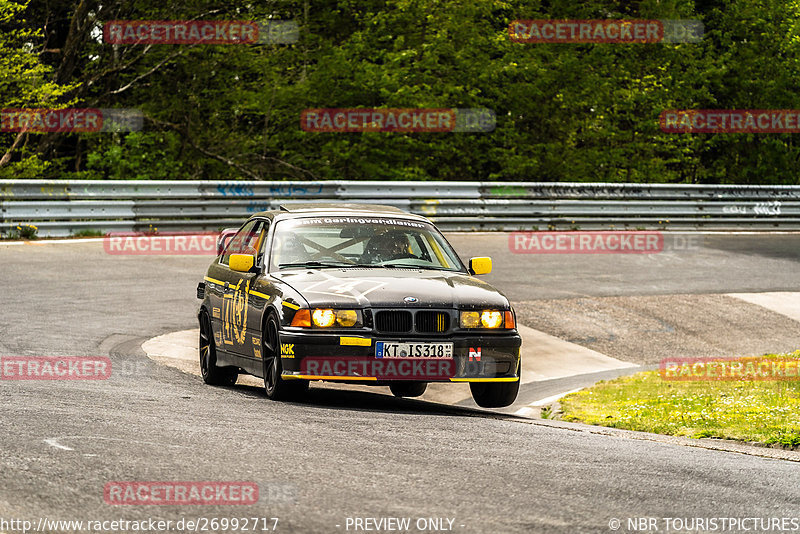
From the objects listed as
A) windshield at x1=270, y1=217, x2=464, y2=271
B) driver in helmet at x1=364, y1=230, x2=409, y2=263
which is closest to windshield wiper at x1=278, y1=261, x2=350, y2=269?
windshield at x1=270, y1=217, x2=464, y2=271

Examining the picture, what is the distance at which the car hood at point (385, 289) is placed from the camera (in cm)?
926

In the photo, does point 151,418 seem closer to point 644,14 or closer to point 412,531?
point 412,531

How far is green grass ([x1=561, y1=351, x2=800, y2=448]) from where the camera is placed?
9312 mm

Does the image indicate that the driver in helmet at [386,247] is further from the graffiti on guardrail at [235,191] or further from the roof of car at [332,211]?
the graffiti on guardrail at [235,191]

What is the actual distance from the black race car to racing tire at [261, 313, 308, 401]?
11 mm

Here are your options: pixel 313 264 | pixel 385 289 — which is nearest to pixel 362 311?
pixel 385 289

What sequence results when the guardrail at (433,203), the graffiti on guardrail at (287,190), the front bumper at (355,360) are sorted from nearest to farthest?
the front bumper at (355,360) → the guardrail at (433,203) → the graffiti on guardrail at (287,190)

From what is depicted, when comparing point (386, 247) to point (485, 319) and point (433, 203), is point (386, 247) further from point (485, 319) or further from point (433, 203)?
point (433, 203)

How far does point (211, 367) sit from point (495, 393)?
2.80 metres

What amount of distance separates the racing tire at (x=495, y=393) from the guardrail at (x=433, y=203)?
1289cm

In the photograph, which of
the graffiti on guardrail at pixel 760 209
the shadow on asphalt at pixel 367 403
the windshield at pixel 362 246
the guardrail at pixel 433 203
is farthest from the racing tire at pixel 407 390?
the graffiti on guardrail at pixel 760 209

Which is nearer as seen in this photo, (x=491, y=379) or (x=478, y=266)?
(x=491, y=379)

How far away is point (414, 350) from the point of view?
9.23 meters

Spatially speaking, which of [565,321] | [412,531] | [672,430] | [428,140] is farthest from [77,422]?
[428,140]
